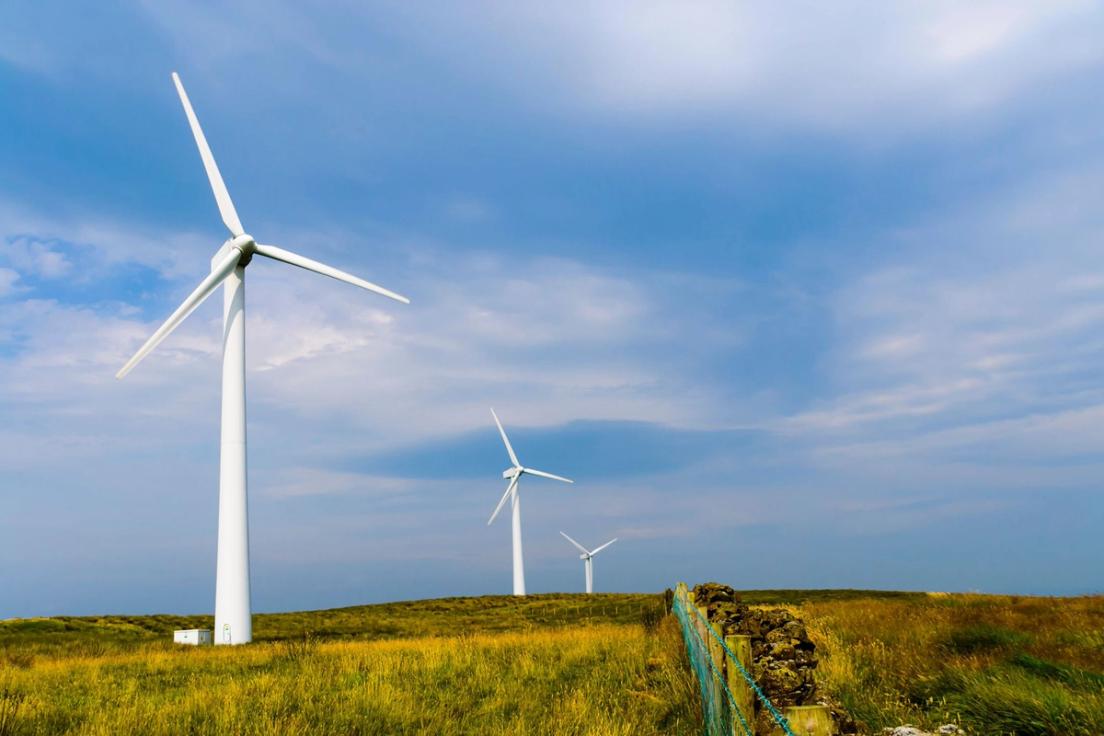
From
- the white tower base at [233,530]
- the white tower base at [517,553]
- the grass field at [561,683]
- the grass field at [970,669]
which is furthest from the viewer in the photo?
the white tower base at [517,553]

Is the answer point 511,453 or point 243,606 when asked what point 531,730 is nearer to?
point 243,606

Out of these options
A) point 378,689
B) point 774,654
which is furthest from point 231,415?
point 774,654

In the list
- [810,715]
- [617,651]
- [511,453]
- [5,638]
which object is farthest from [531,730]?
[511,453]

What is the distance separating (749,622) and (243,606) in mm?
20936

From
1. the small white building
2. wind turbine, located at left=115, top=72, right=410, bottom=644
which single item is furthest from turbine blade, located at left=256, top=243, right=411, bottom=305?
the small white building

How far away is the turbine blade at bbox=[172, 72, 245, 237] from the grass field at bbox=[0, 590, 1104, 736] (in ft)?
59.5

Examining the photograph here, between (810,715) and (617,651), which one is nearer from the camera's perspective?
(810,715)

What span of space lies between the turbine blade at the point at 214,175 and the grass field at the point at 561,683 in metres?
18.1

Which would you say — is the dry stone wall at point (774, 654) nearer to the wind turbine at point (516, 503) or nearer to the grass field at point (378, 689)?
the grass field at point (378, 689)

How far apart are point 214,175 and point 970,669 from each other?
33.3m

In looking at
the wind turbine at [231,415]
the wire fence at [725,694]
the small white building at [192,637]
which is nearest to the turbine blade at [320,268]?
the wind turbine at [231,415]

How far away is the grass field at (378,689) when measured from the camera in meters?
10.0

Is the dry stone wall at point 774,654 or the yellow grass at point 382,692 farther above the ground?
the dry stone wall at point 774,654

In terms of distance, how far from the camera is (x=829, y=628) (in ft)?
55.7
